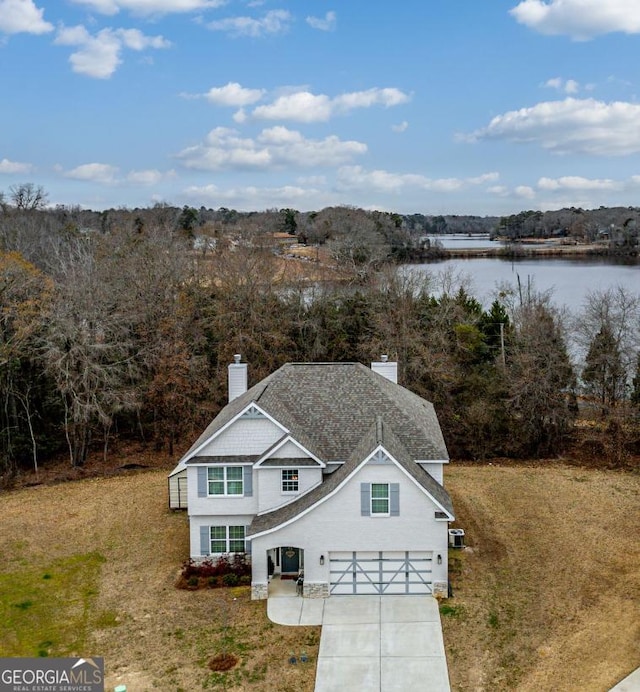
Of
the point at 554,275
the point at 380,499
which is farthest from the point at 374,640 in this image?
the point at 554,275

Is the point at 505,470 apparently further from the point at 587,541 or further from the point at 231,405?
the point at 231,405

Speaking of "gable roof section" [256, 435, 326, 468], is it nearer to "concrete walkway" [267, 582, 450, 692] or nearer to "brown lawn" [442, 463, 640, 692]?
"concrete walkway" [267, 582, 450, 692]

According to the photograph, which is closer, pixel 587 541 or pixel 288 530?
pixel 288 530

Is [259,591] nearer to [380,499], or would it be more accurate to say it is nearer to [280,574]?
[280,574]

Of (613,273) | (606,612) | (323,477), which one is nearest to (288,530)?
(323,477)

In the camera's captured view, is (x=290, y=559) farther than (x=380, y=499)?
Yes

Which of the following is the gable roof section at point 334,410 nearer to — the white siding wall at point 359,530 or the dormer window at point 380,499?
the white siding wall at point 359,530
